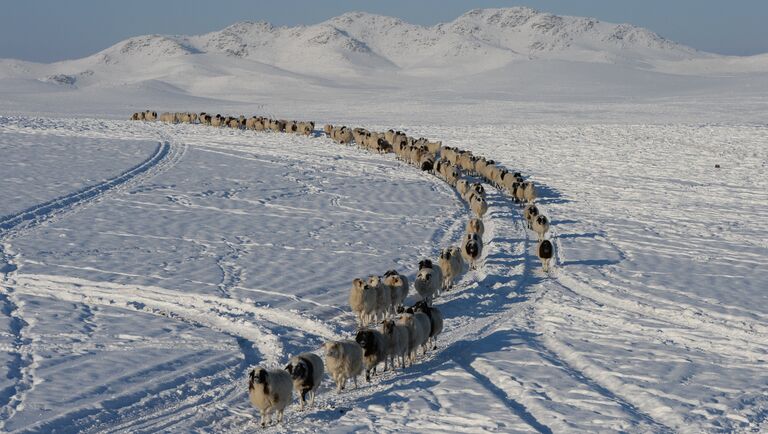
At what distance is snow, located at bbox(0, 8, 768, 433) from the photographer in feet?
29.9

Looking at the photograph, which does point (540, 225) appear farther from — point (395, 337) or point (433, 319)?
point (395, 337)

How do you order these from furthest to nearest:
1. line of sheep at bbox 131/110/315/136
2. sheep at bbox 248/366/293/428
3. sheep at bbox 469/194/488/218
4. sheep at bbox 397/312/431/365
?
line of sheep at bbox 131/110/315/136 → sheep at bbox 469/194/488/218 → sheep at bbox 397/312/431/365 → sheep at bbox 248/366/293/428

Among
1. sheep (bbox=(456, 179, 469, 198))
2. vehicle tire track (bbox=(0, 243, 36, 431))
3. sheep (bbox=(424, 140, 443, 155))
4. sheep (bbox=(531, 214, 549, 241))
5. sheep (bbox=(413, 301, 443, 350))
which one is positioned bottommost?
vehicle tire track (bbox=(0, 243, 36, 431))

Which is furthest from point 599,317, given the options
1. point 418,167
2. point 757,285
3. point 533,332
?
point 418,167

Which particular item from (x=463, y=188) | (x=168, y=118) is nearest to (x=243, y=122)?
(x=168, y=118)

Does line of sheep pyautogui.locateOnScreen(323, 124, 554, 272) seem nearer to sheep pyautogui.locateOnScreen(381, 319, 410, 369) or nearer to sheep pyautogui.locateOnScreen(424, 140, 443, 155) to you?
sheep pyautogui.locateOnScreen(424, 140, 443, 155)

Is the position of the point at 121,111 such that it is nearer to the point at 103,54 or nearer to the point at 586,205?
the point at 586,205

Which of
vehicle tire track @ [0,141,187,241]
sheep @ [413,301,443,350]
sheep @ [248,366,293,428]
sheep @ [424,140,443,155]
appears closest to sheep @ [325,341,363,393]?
sheep @ [248,366,293,428]

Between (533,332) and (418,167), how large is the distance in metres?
17.9

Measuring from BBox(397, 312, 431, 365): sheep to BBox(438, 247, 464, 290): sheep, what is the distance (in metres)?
3.42

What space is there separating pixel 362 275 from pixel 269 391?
6510 millimetres

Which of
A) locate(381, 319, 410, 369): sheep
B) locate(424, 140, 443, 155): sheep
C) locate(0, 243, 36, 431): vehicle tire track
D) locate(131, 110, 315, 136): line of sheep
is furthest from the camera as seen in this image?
locate(131, 110, 315, 136): line of sheep

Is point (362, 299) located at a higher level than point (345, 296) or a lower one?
higher

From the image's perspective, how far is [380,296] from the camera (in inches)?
479
